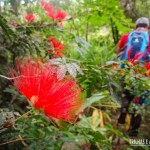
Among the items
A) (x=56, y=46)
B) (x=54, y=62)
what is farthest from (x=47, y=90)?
(x=56, y=46)

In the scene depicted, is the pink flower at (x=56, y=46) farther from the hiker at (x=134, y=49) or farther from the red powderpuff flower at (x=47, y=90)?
the hiker at (x=134, y=49)

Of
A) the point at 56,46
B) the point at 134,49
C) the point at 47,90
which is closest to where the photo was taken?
the point at 47,90

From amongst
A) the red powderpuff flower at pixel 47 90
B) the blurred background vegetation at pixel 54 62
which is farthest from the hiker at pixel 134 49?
the red powderpuff flower at pixel 47 90

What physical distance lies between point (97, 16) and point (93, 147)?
1003mm

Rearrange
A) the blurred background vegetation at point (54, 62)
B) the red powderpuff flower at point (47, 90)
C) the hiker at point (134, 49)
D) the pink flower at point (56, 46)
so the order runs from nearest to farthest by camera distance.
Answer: the red powderpuff flower at point (47, 90)
the blurred background vegetation at point (54, 62)
the pink flower at point (56, 46)
the hiker at point (134, 49)

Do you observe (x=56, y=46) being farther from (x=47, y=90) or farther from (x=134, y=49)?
(x=134, y=49)

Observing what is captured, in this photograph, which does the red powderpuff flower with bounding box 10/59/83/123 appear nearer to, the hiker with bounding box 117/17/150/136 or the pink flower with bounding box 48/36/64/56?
the pink flower with bounding box 48/36/64/56

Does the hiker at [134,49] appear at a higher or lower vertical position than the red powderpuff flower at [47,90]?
lower

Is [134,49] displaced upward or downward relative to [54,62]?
downward

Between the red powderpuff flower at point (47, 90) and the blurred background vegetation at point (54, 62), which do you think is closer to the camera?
the red powderpuff flower at point (47, 90)

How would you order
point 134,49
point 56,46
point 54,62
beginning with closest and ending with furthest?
point 54,62 < point 56,46 < point 134,49

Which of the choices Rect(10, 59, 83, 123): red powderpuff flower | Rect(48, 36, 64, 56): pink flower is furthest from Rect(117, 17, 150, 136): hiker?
Rect(10, 59, 83, 123): red powderpuff flower

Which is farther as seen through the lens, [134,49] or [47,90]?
[134,49]

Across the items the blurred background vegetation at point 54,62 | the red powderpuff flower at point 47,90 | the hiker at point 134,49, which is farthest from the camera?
the hiker at point 134,49
